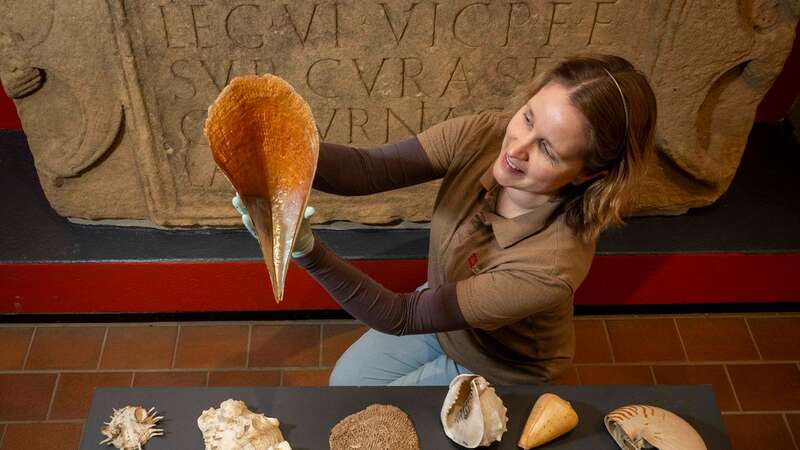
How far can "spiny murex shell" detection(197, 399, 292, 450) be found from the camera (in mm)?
1599

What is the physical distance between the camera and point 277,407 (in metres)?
1.74

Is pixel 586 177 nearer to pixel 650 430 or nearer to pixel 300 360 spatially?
pixel 650 430

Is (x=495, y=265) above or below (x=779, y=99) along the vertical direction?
above

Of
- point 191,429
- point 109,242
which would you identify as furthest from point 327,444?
point 109,242

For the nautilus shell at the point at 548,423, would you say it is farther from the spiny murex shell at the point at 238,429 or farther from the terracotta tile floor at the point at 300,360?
the terracotta tile floor at the point at 300,360

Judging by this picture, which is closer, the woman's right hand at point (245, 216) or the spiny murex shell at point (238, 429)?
the woman's right hand at point (245, 216)

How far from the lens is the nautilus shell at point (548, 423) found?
1.67m

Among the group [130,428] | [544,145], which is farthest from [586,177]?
[130,428]

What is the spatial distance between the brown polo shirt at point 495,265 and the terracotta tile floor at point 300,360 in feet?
3.33

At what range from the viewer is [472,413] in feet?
5.25

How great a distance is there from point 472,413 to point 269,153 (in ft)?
2.34

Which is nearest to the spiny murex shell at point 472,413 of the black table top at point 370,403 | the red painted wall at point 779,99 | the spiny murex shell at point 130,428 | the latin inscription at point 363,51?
the black table top at point 370,403

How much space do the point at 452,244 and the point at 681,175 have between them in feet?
4.32

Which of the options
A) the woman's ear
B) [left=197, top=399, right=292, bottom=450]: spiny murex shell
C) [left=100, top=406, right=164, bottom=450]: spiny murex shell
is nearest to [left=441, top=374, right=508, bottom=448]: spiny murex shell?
[left=197, top=399, right=292, bottom=450]: spiny murex shell
